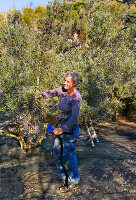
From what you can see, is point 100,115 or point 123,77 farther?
point 123,77

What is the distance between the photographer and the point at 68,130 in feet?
13.8

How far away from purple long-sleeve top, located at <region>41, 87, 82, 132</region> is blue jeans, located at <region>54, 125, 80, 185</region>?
0.86 ft

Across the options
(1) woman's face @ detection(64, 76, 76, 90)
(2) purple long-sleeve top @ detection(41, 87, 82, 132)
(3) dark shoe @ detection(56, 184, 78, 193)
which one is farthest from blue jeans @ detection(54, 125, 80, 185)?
(1) woman's face @ detection(64, 76, 76, 90)

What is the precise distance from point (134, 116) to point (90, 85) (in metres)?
12.4

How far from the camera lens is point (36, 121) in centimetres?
796

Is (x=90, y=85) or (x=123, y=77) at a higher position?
(x=123, y=77)

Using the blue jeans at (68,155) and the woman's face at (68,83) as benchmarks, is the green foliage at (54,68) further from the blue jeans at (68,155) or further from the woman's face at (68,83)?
the blue jeans at (68,155)

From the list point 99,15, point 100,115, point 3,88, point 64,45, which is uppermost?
point 99,15

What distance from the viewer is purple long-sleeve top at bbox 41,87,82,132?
157 inches

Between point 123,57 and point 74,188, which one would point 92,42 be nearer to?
point 123,57

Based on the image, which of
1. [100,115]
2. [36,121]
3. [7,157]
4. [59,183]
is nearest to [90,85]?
[100,115]

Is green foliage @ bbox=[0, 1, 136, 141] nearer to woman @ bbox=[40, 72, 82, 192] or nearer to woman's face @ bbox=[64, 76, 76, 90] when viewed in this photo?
woman's face @ bbox=[64, 76, 76, 90]

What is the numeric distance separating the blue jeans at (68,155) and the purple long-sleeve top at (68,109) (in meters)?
0.26

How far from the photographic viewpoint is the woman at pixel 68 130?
13.2ft
